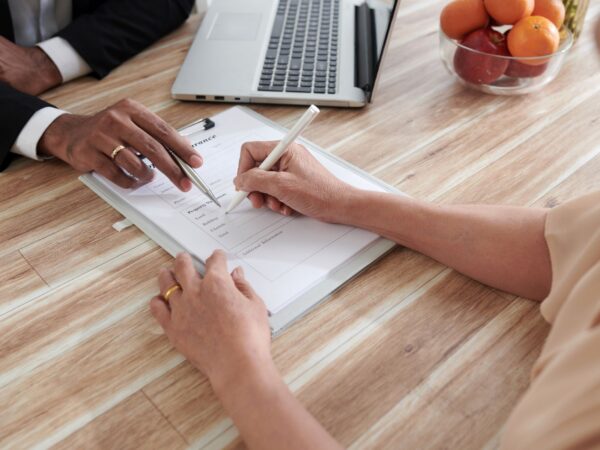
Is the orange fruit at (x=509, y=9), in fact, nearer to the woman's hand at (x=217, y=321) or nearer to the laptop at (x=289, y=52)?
the laptop at (x=289, y=52)

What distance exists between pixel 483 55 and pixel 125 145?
0.65m

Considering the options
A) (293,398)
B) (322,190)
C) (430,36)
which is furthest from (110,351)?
(430,36)

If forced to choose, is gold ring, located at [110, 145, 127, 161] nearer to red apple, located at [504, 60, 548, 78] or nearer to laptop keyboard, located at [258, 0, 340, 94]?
laptop keyboard, located at [258, 0, 340, 94]

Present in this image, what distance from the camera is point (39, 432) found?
22.1 inches

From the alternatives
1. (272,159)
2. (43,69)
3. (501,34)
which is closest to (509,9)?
(501,34)

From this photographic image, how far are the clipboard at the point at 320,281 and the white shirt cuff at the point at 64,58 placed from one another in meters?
0.32

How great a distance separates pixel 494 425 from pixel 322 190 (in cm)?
37

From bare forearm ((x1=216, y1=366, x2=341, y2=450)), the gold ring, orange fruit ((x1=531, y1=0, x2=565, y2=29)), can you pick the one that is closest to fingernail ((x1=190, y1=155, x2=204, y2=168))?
the gold ring

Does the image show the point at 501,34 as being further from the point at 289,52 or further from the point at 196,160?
the point at 196,160

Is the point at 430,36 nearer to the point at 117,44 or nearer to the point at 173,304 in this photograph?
the point at 117,44

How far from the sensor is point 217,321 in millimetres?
605

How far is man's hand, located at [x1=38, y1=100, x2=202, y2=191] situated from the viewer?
0.83 meters

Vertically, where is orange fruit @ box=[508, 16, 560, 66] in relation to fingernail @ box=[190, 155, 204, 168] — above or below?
above

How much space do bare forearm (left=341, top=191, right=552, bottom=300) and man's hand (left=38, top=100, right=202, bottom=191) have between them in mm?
270
